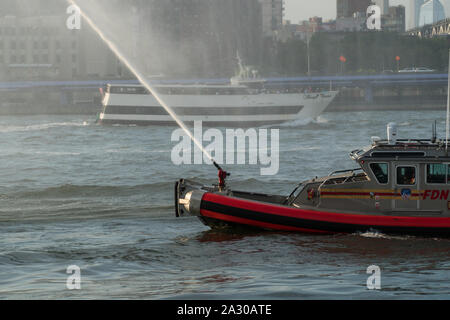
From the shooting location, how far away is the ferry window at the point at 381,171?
21.0m

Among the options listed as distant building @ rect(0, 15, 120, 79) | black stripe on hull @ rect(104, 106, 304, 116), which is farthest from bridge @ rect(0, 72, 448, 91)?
black stripe on hull @ rect(104, 106, 304, 116)

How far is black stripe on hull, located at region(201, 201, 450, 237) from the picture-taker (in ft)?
69.4

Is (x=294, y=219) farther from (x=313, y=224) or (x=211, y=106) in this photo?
(x=211, y=106)

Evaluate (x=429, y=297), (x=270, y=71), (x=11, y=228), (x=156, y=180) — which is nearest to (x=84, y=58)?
(x=270, y=71)

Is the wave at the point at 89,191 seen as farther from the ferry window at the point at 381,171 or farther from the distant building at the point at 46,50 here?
the distant building at the point at 46,50

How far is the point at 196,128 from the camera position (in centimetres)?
8762

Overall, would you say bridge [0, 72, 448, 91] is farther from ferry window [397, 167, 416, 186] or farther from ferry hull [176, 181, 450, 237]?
ferry window [397, 167, 416, 186]

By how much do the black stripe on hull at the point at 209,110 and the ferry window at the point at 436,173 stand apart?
2616 inches

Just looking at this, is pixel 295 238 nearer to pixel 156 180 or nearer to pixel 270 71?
pixel 156 180

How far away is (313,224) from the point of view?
21734 millimetres

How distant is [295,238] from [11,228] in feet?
29.5

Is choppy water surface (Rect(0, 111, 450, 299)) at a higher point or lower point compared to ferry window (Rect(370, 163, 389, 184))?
lower

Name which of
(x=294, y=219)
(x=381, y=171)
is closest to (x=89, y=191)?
(x=294, y=219)

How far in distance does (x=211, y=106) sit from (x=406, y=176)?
223ft
